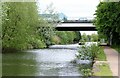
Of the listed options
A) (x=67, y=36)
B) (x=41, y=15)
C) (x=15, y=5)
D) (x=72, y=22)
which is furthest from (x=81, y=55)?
(x=67, y=36)

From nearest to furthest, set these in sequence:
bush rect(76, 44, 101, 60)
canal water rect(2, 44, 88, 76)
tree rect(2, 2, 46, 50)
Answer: canal water rect(2, 44, 88, 76) < bush rect(76, 44, 101, 60) < tree rect(2, 2, 46, 50)

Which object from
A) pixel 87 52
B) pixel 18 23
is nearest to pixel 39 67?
pixel 87 52

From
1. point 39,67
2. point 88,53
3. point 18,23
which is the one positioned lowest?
point 39,67

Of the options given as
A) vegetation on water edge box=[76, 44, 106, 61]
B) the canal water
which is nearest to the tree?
the canal water

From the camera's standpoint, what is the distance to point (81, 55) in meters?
24.7

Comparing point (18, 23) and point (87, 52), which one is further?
point (18, 23)

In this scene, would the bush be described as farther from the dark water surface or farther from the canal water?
the dark water surface

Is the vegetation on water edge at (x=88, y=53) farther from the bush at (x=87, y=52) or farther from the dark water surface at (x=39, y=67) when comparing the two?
the dark water surface at (x=39, y=67)

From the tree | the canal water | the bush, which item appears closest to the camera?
the canal water

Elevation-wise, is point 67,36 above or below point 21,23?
below

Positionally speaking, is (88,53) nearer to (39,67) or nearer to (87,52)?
(87,52)

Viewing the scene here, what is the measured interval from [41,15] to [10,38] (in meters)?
8.67

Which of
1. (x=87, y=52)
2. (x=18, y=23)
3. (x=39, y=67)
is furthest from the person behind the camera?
(x=18, y=23)

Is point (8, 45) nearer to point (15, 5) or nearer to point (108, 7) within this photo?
point (15, 5)
